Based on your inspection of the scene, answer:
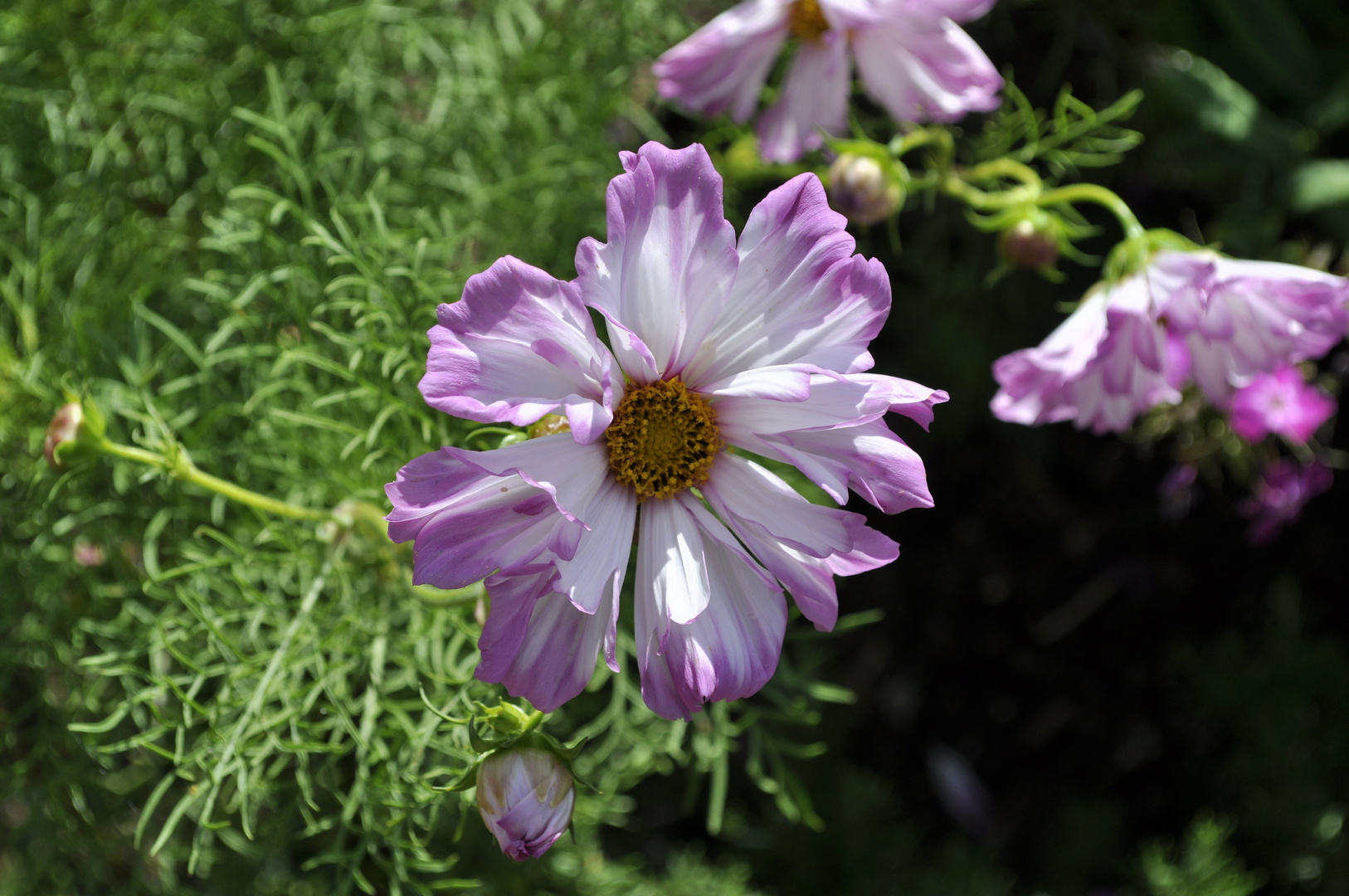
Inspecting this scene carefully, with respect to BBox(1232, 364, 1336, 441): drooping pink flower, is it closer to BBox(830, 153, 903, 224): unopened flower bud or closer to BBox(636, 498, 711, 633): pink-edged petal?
BBox(830, 153, 903, 224): unopened flower bud

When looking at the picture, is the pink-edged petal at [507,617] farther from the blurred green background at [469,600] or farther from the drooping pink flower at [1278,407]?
the drooping pink flower at [1278,407]

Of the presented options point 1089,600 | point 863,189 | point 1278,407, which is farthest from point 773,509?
point 1089,600

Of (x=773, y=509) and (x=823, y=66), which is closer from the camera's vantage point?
(x=773, y=509)

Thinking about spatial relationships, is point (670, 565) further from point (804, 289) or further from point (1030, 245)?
point (1030, 245)

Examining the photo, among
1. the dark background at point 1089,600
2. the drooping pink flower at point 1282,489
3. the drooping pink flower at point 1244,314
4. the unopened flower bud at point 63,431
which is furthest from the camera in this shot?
the dark background at point 1089,600

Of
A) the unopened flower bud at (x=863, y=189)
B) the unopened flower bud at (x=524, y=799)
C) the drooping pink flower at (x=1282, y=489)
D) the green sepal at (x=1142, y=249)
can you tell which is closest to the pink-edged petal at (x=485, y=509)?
the unopened flower bud at (x=524, y=799)

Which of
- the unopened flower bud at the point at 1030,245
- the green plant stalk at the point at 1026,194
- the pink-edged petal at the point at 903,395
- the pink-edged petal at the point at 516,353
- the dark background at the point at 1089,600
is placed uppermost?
the pink-edged petal at the point at 516,353
